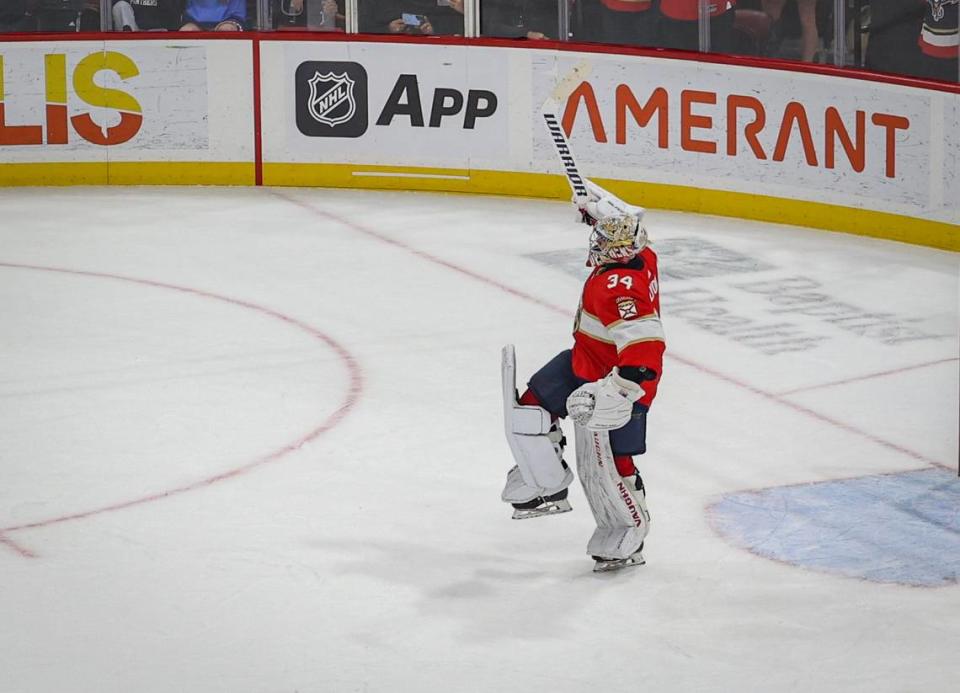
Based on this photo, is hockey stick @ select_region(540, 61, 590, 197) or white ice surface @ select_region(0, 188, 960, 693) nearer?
white ice surface @ select_region(0, 188, 960, 693)

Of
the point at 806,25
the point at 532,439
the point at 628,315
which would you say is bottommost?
the point at 532,439

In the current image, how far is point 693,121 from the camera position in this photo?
1191cm

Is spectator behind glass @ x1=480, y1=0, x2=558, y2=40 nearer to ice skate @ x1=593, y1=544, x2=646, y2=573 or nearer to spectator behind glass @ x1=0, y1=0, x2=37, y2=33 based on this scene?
spectator behind glass @ x1=0, y1=0, x2=37, y2=33

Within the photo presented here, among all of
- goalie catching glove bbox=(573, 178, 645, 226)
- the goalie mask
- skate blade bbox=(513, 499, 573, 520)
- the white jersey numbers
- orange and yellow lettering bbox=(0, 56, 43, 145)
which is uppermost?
orange and yellow lettering bbox=(0, 56, 43, 145)

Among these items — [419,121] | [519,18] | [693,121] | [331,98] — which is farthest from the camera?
[331,98]

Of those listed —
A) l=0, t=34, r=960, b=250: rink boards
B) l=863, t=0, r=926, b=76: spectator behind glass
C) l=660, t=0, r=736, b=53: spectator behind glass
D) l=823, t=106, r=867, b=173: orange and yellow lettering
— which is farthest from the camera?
l=660, t=0, r=736, b=53: spectator behind glass

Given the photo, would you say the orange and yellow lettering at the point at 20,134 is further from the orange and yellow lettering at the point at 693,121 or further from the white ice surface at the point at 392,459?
the orange and yellow lettering at the point at 693,121

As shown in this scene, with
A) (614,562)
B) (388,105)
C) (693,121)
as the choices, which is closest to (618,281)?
(614,562)

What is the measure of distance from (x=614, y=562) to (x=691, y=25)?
22.1ft

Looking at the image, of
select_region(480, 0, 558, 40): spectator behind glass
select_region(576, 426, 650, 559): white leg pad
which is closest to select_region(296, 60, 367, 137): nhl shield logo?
select_region(480, 0, 558, 40): spectator behind glass

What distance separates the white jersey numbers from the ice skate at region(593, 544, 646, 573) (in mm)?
904

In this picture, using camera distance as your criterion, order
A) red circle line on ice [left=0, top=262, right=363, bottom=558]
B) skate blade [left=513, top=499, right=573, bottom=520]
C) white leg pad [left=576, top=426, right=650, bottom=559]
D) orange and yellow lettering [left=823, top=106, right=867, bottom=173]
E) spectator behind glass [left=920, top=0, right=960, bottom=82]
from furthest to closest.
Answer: orange and yellow lettering [left=823, top=106, right=867, bottom=173], spectator behind glass [left=920, top=0, right=960, bottom=82], red circle line on ice [left=0, top=262, right=363, bottom=558], skate blade [left=513, top=499, right=573, bottom=520], white leg pad [left=576, top=426, right=650, bottom=559]

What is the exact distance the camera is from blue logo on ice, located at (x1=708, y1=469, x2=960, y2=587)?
19.9ft

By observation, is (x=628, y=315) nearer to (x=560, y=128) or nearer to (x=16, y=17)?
(x=560, y=128)
